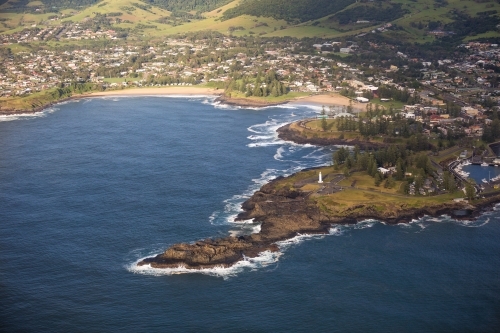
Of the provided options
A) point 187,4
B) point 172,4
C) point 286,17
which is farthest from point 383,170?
point 172,4

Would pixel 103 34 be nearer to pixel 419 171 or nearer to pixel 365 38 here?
pixel 365 38

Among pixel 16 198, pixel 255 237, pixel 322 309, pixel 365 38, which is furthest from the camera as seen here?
pixel 365 38

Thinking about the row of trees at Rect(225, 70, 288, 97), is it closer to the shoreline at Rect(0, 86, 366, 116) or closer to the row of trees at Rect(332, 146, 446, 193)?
the shoreline at Rect(0, 86, 366, 116)

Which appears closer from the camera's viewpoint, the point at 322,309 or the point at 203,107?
the point at 322,309

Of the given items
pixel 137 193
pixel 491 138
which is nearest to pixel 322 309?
pixel 137 193

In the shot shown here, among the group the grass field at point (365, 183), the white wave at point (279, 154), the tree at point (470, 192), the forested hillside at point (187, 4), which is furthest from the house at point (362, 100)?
the forested hillside at point (187, 4)

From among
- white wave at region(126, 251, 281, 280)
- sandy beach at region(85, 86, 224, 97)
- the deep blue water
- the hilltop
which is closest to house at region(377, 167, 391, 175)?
the deep blue water

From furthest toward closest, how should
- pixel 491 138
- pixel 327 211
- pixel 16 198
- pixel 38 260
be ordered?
pixel 491 138
pixel 16 198
pixel 327 211
pixel 38 260

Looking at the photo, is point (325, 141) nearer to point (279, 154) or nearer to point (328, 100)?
point (279, 154)
